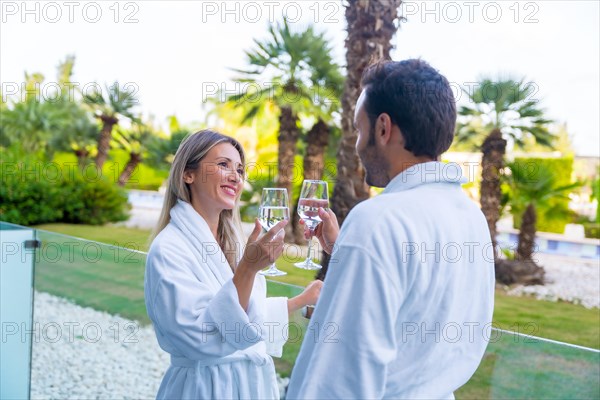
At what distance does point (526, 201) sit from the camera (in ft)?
43.3

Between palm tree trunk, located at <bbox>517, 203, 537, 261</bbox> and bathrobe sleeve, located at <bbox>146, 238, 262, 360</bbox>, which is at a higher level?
bathrobe sleeve, located at <bbox>146, 238, 262, 360</bbox>

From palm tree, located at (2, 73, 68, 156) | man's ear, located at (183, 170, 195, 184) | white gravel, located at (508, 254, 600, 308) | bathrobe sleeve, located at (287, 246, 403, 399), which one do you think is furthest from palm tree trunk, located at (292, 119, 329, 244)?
bathrobe sleeve, located at (287, 246, 403, 399)

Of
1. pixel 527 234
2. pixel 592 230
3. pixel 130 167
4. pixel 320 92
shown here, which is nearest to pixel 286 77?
pixel 320 92

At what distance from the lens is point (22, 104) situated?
22.5 meters

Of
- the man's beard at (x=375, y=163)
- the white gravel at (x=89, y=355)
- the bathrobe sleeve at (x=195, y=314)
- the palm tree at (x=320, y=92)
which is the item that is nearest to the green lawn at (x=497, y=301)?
the white gravel at (x=89, y=355)

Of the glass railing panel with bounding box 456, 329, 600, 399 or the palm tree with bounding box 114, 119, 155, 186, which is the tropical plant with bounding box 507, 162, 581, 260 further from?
the palm tree with bounding box 114, 119, 155, 186

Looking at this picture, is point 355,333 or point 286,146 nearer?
point 355,333

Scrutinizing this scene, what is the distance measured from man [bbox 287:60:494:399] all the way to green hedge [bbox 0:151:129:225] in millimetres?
12479

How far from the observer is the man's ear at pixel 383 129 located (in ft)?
3.46

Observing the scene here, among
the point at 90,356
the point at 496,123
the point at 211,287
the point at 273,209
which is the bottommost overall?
the point at 90,356

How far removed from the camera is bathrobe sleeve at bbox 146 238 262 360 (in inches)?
56.6

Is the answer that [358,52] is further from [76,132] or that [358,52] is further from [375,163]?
[76,132]

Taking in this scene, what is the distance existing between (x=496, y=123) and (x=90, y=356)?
980 centimetres

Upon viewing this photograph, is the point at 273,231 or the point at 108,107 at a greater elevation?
the point at 108,107
